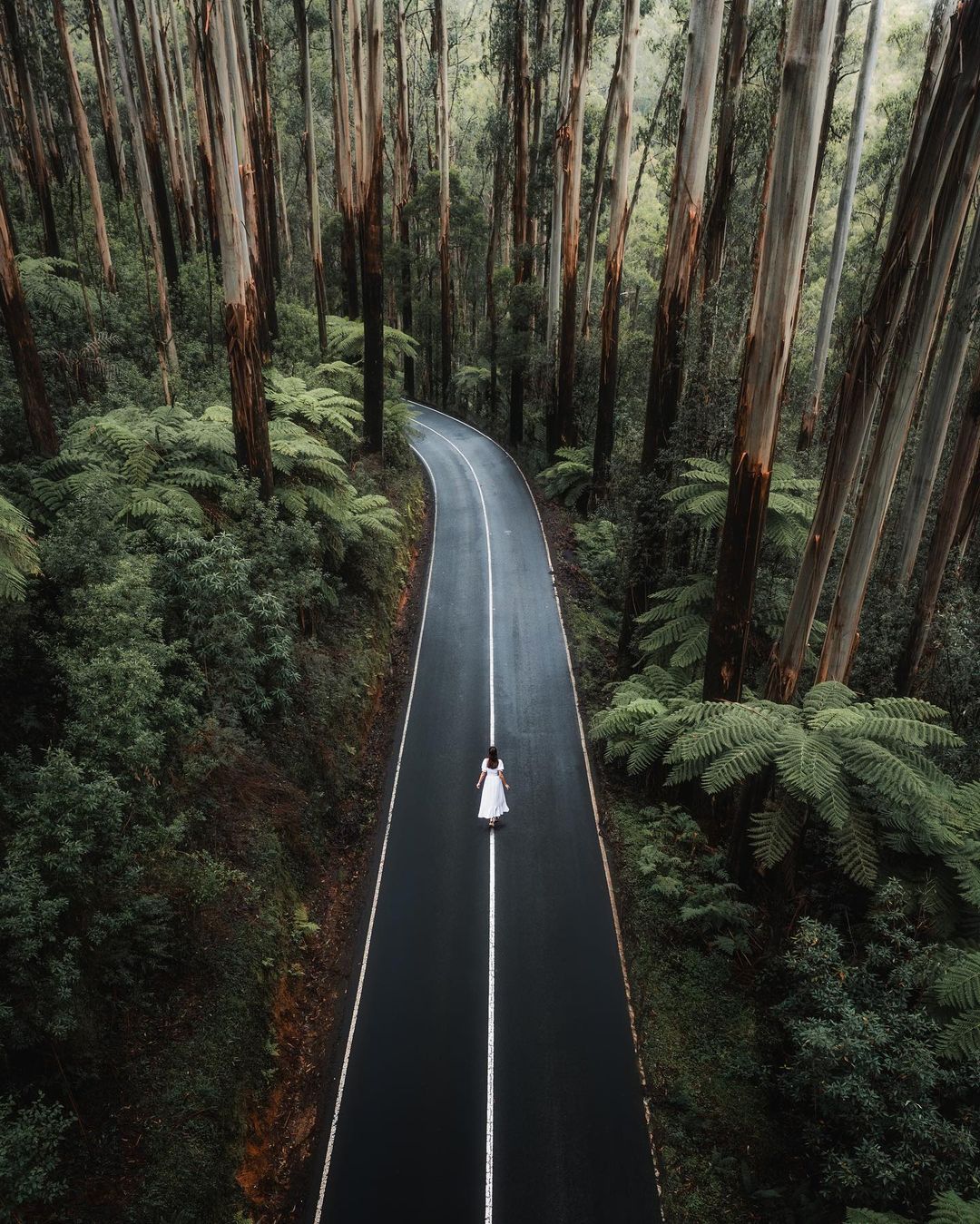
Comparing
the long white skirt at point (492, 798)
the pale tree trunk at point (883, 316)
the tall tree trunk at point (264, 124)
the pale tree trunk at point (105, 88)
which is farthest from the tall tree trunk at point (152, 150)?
the pale tree trunk at point (883, 316)

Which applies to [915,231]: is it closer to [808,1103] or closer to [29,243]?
[808,1103]

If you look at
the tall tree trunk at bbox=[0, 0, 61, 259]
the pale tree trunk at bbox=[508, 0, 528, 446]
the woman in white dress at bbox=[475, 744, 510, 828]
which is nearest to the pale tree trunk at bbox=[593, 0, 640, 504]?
the pale tree trunk at bbox=[508, 0, 528, 446]

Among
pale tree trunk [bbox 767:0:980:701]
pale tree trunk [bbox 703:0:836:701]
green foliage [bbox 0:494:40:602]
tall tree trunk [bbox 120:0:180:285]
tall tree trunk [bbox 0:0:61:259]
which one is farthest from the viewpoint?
tall tree trunk [bbox 120:0:180:285]

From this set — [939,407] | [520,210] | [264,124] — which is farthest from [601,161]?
[939,407]

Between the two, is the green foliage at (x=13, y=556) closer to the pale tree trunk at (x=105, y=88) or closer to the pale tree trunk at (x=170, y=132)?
the pale tree trunk at (x=170, y=132)

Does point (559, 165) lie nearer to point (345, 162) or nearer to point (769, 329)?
point (345, 162)

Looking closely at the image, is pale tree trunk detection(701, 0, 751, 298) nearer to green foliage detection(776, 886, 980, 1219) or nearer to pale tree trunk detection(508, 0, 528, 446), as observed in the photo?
green foliage detection(776, 886, 980, 1219)
